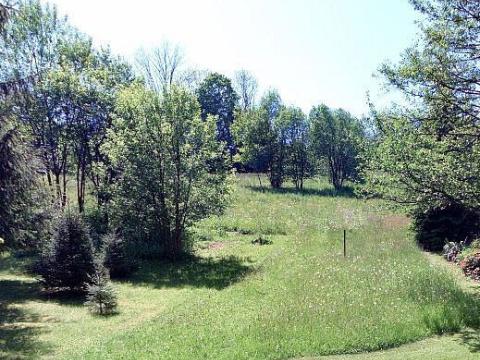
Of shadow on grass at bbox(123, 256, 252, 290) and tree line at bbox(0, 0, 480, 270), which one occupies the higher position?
tree line at bbox(0, 0, 480, 270)

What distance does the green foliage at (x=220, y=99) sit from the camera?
7094cm

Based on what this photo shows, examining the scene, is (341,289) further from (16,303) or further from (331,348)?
(16,303)

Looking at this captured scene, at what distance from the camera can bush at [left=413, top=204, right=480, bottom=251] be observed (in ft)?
67.3

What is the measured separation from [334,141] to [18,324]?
52608 mm


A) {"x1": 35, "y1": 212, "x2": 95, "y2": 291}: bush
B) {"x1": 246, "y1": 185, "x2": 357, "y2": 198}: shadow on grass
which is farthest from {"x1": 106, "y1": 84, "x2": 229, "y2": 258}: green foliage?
{"x1": 246, "y1": 185, "x2": 357, "y2": 198}: shadow on grass

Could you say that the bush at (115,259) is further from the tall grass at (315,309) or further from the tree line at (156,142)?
the tall grass at (315,309)

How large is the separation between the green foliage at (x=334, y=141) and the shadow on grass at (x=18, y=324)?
4730cm

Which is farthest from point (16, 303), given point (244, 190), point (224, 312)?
point (244, 190)

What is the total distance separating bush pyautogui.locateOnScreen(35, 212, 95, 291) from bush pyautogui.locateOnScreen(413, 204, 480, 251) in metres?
13.9

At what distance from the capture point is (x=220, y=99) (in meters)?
72.1

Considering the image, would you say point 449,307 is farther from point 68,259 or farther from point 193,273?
point 68,259

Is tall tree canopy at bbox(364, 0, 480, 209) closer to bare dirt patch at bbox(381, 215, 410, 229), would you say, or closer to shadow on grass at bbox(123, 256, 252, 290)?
shadow on grass at bbox(123, 256, 252, 290)

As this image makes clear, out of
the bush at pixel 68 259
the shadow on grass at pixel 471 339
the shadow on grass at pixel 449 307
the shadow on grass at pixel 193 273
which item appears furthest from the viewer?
the shadow on grass at pixel 193 273

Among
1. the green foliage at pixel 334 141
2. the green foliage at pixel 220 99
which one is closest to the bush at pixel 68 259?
the green foliage at pixel 334 141
